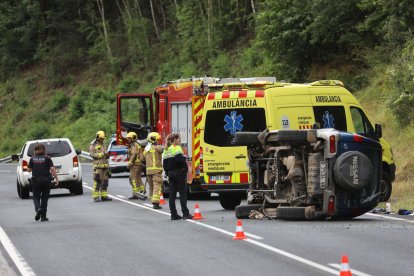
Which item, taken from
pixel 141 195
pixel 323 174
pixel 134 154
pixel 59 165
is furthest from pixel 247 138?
pixel 59 165

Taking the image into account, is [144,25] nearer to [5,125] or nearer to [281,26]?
[5,125]

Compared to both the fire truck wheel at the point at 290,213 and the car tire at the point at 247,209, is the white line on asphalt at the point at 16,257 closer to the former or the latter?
the car tire at the point at 247,209

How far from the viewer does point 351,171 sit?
18641 mm

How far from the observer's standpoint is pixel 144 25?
7144cm

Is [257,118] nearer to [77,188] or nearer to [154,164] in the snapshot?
[154,164]

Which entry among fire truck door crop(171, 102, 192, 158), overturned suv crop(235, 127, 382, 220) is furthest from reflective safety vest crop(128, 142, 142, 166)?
overturned suv crop(235, 127, 382, 220)

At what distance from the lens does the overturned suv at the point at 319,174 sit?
1870 centimetres

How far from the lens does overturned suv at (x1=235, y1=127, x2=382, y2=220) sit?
18703 millimetres

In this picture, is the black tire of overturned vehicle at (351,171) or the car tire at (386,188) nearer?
the black tire of overturned vehicle at (351,171)

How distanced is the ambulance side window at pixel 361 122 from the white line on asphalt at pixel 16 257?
822cm

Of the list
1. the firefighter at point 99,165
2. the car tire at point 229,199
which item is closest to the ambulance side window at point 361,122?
the car tire at point 229,199

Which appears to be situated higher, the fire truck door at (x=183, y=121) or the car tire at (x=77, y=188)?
the fire truck door at (x=183, y=121)

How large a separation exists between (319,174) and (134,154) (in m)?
10.1

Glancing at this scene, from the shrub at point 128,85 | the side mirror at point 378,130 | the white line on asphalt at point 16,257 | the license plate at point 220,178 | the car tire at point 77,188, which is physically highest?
the shrub at point 128,85
